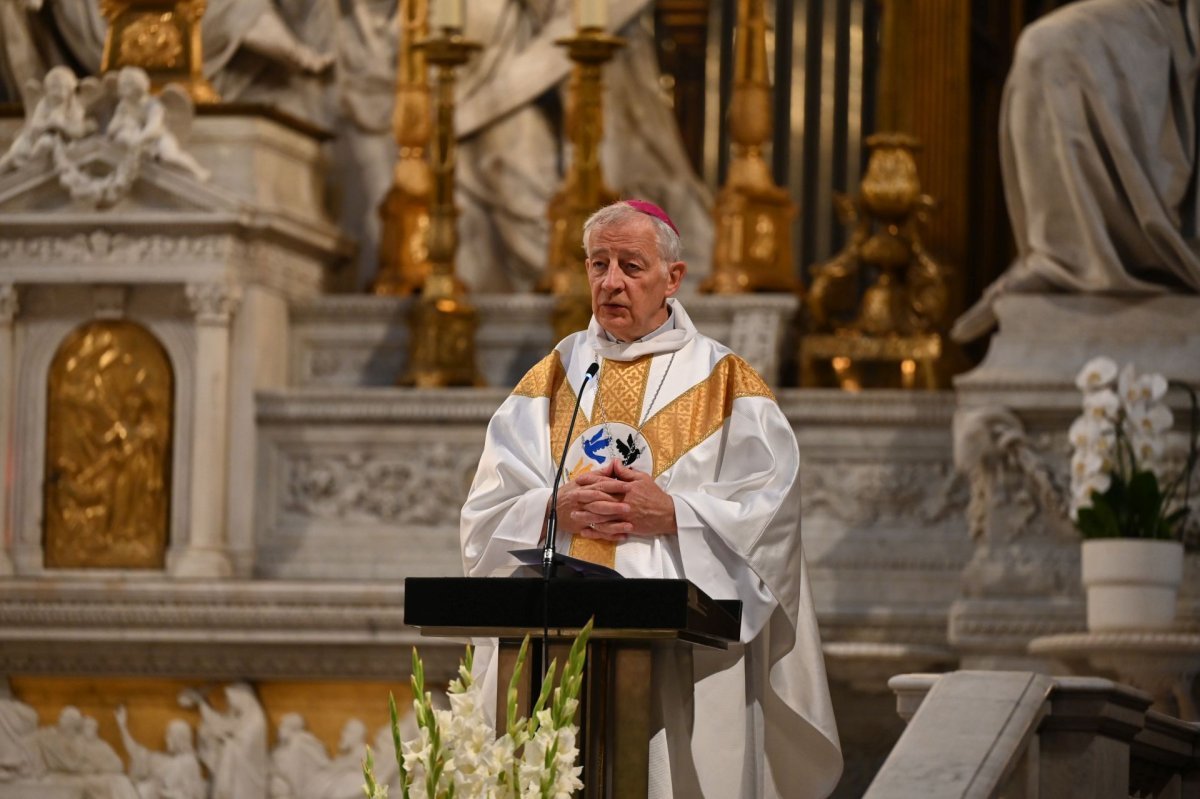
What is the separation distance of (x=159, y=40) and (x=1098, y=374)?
3.90 m

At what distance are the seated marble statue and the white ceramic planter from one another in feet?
3.71

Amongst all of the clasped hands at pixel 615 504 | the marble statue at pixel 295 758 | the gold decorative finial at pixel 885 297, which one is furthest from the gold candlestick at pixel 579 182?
the clasped hands at pixel 615 504

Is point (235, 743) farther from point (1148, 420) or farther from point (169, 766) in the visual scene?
point (1148, 420)

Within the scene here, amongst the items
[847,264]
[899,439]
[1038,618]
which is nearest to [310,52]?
[847,264]

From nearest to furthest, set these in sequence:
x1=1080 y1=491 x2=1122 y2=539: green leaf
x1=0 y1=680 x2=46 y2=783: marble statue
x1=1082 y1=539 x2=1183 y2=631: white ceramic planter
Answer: x1=1082 y1=539 x2=1183 y2=631: white ceramic planter, x1=1080 y1=491 x2=1122 y2=539: green leaf, x1=0 y1=680 x2=46 y2=783: marble statue

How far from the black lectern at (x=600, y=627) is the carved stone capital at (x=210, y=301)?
15.9ft

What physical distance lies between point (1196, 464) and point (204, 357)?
3.43 metres

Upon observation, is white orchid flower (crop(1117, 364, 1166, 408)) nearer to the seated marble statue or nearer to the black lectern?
the seated marble statue

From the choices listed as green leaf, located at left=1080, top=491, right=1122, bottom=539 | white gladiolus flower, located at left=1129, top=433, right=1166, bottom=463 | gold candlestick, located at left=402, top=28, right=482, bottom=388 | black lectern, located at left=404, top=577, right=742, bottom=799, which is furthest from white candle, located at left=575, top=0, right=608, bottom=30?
black lectern, located at left=404, top=577, right=742, bottom=799

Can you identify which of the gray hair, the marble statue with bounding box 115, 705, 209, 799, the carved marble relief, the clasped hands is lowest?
the marble statue with bounding box 115, 705, 209, 799

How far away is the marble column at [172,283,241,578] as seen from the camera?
9164 millimetres

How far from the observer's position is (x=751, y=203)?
969 cm

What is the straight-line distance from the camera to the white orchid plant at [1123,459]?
24.7 ft

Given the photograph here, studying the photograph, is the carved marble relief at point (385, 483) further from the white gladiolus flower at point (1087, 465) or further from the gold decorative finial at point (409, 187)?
the white gladiolus flower at point (1087, 465)
